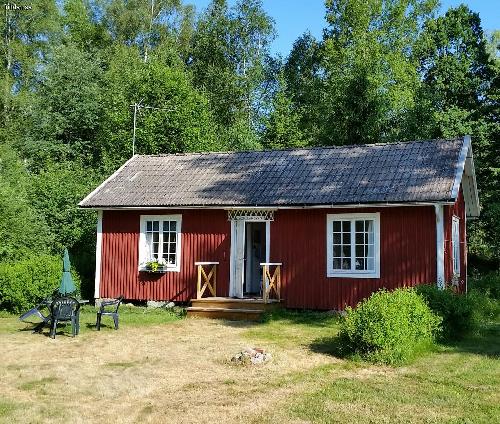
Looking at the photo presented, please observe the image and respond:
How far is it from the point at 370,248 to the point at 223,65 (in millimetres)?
26207

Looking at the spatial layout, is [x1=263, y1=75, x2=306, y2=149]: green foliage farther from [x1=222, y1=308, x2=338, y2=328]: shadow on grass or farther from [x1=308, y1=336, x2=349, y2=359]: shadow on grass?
Result: [x1=308, y1=336, x2=349, y2=359]: shadow on grass

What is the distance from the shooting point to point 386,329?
927cm

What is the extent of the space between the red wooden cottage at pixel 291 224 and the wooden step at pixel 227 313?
1.23 ft

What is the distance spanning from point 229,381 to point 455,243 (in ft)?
33.8

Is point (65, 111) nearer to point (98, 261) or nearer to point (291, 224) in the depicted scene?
point (98, 261)

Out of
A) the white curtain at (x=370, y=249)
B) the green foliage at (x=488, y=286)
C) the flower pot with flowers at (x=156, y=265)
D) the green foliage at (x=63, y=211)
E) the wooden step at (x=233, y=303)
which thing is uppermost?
the green foliage at (x=63, y=211)

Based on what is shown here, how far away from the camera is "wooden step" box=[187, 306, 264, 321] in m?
14.7

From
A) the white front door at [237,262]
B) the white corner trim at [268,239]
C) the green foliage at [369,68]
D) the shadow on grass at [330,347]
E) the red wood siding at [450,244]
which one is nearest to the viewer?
the shadow on grass at [330,347]

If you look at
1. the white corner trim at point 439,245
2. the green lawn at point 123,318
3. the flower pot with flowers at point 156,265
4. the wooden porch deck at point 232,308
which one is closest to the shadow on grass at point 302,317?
the wooden porch deck at point 232,308

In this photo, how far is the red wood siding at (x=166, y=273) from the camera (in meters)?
16.3

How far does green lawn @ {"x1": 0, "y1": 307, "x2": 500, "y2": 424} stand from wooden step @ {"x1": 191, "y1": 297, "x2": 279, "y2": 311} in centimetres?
245

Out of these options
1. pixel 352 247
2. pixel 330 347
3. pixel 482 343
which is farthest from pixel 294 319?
pixel 482 343

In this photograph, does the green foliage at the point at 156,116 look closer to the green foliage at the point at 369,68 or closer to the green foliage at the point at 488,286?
the green foliage at the point at 369,68

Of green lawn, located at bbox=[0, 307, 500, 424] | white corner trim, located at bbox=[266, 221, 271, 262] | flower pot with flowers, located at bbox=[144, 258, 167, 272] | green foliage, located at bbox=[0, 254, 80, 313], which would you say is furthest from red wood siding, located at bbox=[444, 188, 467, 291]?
green foliage, located at bbox=[0, 254, 80, 313]
